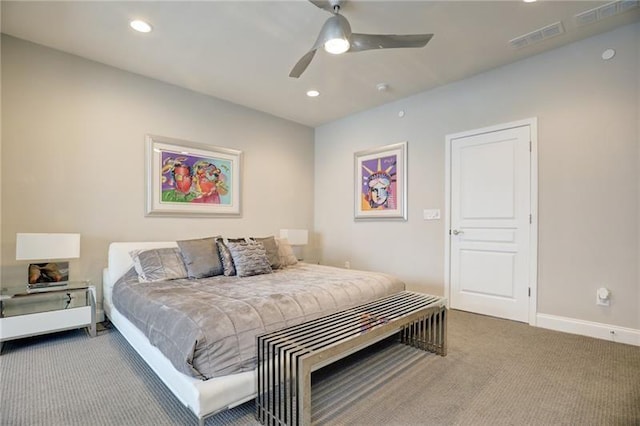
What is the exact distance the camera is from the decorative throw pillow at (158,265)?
9.63 feet

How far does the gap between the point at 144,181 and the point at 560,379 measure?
427 centimetres

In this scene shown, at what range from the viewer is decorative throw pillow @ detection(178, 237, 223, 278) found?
3064 mm

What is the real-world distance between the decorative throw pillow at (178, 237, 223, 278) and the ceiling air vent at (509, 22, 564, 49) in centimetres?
358

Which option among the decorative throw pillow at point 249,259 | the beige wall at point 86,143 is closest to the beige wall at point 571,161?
the decorative throw pillow at point 249,259

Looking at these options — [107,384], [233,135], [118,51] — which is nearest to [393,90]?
[233,135]

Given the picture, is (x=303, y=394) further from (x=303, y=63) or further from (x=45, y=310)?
(x=45, y=310)

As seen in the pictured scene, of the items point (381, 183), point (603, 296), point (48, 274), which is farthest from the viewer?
point (381, 183)

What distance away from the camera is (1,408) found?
1.75 meters

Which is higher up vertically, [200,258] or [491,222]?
[491,222]

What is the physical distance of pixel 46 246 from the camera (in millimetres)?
2730

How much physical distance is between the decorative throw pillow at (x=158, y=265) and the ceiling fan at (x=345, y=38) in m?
2.30

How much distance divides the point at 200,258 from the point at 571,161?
378 cm

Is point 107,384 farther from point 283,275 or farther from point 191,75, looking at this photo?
point 191,75

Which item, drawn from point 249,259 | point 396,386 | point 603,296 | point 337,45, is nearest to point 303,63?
point 337,45
